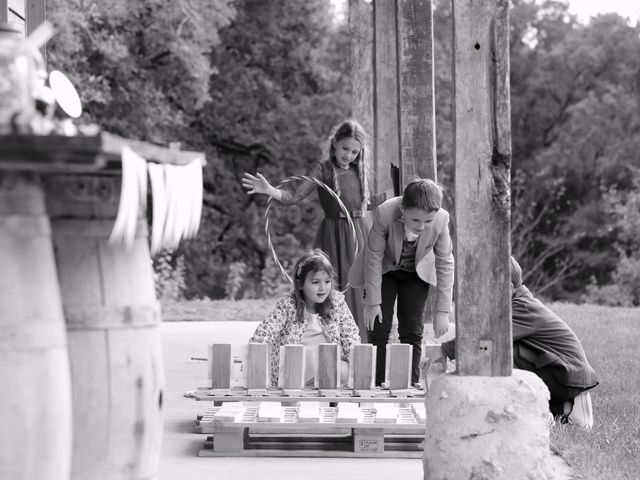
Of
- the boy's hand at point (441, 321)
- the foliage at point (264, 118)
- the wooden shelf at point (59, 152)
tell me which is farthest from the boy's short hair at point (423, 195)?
the foliage at point (264, 118)

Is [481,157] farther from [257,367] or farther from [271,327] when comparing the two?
[271,327]

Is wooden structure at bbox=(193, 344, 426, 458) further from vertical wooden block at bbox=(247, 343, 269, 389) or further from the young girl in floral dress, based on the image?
the young girl in floral dress

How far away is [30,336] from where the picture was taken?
2832mm

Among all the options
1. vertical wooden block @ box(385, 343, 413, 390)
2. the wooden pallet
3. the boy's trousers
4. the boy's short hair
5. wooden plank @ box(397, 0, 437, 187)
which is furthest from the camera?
wooden plank @ box(397, 0, 437, 187)

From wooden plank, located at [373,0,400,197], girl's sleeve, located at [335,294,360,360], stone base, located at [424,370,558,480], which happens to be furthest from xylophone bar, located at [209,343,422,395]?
wooden plank, located at [373,0,400,197]

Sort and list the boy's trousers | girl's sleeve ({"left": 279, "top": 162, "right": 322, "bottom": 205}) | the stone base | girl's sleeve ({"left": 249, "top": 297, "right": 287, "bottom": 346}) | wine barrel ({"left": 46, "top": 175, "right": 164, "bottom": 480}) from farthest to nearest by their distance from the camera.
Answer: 1. girl's sleeve ({"left": 279, "top": 162, "right": 322, "bottom": 205})
2. the boy's trousers
3. girl's sleeve ({"left": 249, "top": 297, "right": 287, "bottom": 346})
4. the stone base
5. wine barrel ({"left": 46, "top": 175, "right": 164, "bottom": 480})

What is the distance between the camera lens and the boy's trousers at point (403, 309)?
717 centimetres

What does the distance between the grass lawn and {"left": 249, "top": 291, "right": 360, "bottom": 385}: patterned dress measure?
53.9 inches

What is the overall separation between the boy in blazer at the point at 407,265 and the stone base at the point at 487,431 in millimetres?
1827

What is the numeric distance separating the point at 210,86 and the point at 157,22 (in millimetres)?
3877

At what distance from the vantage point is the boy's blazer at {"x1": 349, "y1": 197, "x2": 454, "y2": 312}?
6754 millimetres

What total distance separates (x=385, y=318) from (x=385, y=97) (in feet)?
9.68

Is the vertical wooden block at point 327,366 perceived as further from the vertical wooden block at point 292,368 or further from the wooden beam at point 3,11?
the wooden beam at point 3,11

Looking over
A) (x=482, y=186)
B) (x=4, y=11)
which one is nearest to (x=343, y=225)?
(x=4, y=11)
